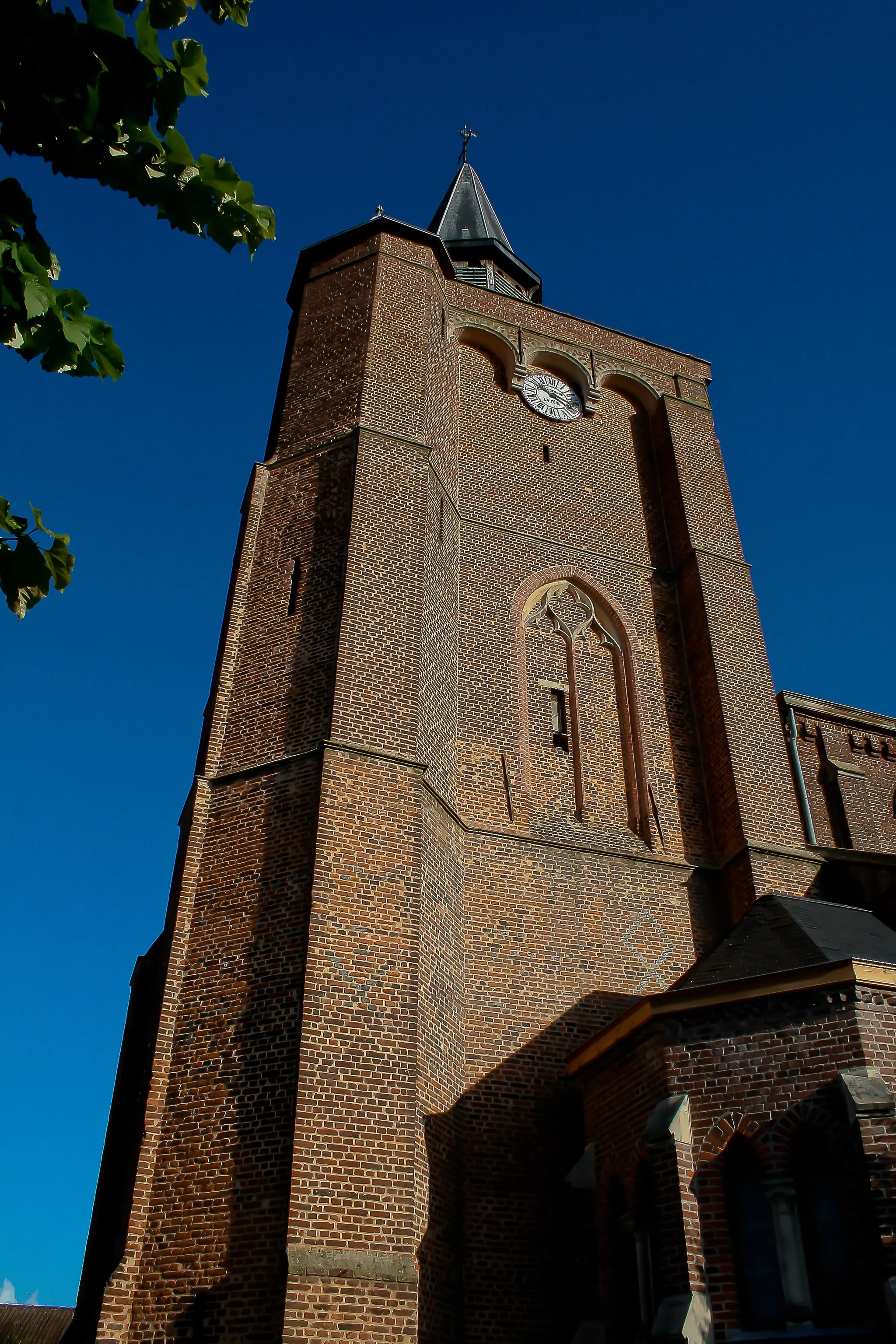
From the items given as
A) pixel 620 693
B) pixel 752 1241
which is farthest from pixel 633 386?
pixel 752 1241

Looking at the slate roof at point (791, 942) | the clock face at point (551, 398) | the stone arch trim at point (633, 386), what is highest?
the stone arch trim at point (633, 386)

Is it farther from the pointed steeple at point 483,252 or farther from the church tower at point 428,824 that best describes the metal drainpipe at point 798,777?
the pointed steeple at point 483,252

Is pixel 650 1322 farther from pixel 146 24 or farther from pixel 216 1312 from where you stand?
pixel 146 24

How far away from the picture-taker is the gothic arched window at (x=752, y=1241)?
837 cm

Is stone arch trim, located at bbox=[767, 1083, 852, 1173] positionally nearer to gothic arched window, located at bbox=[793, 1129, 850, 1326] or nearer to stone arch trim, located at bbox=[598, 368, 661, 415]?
gothic arched window, located at bbox=[793, 1129, 850, 1326]

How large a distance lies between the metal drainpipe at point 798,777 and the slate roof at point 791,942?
3037 millimetres

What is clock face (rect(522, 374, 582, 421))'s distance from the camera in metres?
19.1

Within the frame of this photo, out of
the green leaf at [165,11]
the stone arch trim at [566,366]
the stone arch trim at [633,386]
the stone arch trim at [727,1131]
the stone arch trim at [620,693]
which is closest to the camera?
the green leaf at [165,11]

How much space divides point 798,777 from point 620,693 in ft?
8.43

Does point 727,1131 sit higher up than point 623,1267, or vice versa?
point 727,1131

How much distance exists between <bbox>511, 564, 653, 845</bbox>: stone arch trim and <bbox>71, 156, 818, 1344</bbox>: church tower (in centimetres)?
5

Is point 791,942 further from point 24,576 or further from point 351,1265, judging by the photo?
point 24,576

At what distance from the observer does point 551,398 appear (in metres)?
19.5

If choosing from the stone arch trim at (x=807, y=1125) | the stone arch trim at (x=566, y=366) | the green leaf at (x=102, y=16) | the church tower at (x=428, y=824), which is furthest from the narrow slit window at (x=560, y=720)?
the green leaf at (x=102, y=16)
